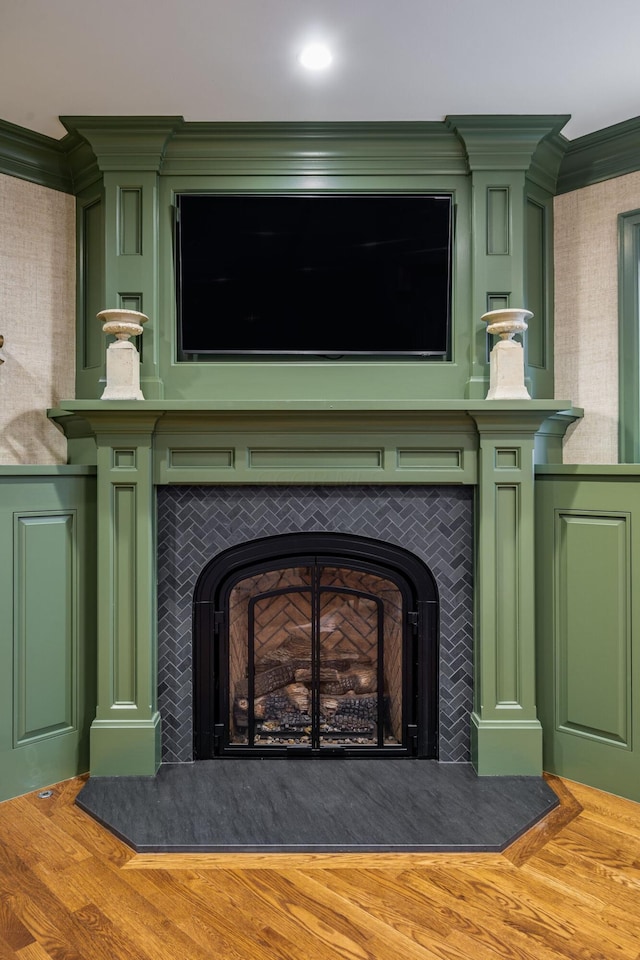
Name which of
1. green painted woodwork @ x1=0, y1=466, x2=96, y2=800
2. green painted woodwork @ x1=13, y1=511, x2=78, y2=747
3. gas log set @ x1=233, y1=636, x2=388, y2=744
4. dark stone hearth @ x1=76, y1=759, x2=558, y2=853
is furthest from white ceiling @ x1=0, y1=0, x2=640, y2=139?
dark stone hearth @ x1=76, y1=759, x2=558, y2=853

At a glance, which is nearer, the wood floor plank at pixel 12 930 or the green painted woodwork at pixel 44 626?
the wood floor plank at pixel 12 930

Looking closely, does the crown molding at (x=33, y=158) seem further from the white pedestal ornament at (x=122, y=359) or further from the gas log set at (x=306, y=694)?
the gas log set at (x=306, y=694)

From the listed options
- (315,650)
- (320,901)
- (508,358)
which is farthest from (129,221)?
(320,901)

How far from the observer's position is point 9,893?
Result: 1.69 metres

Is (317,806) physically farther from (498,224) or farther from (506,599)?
Result: (498,224)

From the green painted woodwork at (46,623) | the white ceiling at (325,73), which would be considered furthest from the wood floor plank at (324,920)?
the white ceiling at (325,73)

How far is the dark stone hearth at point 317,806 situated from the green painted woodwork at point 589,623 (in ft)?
0.85

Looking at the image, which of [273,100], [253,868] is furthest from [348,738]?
[273,100]

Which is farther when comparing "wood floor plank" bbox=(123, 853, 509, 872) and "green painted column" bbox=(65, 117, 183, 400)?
"green painted column" bbox=(65, 117, 183, 400)

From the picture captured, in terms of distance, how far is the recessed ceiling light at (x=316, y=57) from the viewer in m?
1.95

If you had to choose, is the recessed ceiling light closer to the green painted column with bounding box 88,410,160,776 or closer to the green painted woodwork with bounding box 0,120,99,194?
the green painted woodwork with bounding box 0,120,99,194

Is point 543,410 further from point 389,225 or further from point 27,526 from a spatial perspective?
point 27,526

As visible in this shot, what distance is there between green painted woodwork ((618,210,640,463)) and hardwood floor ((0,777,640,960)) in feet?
4.95

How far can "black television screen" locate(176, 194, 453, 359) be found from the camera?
2373 millimetres
